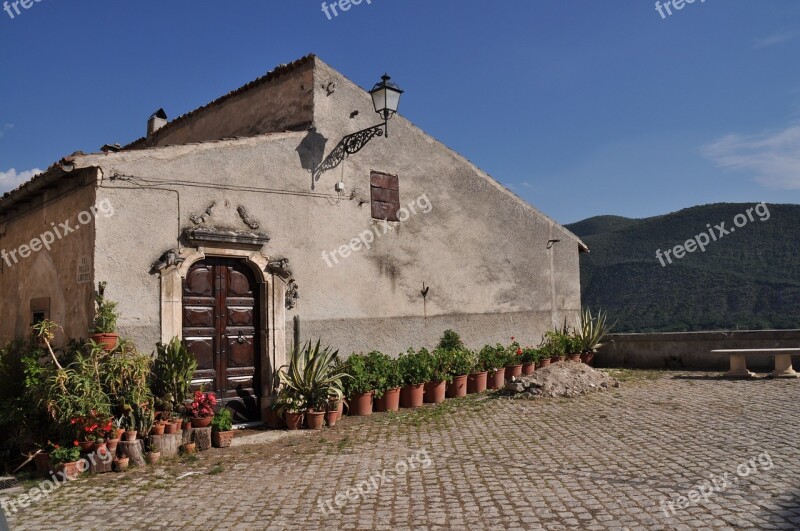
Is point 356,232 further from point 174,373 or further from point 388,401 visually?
point 174,373

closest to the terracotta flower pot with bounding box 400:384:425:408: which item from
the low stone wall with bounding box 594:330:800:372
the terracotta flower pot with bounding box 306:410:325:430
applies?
the terracotta flower pot with bounding box 306:410:325:430

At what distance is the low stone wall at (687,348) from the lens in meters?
13.0

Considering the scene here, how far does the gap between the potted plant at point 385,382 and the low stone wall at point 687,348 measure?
7.86 meters

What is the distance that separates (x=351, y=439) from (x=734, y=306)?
27.6 meters

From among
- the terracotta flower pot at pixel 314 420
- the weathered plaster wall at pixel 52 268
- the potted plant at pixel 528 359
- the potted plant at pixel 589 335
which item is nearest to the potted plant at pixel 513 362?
the potted plant at pixel 528 359

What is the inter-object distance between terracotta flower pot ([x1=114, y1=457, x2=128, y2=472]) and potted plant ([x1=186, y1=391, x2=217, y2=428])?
100 centimetres

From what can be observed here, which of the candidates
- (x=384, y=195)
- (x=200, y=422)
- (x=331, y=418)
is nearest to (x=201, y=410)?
(x=200, y=422)

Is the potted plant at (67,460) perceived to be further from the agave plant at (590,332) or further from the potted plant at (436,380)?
the agave plant at (590,332)

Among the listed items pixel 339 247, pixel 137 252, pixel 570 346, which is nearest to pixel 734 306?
pixel 570 346

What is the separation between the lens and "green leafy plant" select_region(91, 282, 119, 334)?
7172mm

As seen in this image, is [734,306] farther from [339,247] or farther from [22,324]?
[22,324]

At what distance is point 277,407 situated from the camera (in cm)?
868

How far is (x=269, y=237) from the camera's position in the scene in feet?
30.2

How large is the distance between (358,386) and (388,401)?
0.73 meters
